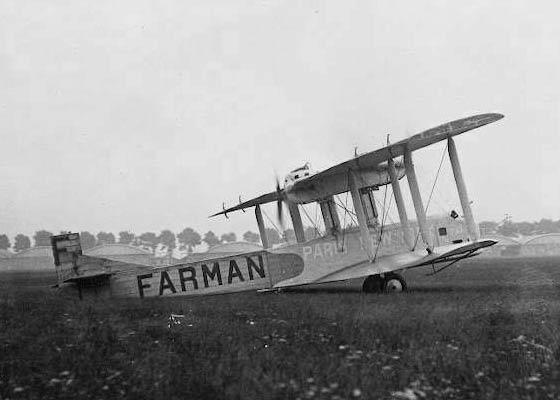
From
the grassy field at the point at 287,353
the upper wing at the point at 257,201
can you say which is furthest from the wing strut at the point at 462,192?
the upper wing at the point at 257,201

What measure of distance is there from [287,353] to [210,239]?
147407mm

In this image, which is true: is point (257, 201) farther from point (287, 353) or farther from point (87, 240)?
point (87, 240)

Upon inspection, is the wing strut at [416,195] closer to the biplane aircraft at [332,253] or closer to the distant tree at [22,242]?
the biplane aircraft at [332,253]

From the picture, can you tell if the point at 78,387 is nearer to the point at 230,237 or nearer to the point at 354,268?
the point at 354,268

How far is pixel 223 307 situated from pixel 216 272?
118 inches

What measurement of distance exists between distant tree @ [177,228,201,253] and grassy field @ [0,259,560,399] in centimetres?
14427

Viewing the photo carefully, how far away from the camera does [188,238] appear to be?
152250 mm

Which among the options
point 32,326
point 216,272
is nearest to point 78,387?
point 32,326

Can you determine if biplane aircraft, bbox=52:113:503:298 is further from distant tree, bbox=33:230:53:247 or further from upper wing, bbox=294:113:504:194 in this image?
distant tree, bbox=33:230:53:247

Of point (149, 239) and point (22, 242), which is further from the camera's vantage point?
point (149, 239)

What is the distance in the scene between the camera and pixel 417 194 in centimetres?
1272

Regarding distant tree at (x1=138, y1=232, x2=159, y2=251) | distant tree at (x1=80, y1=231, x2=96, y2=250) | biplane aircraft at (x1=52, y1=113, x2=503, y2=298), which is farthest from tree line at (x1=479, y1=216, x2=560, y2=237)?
biplane aircraft at (x1=52, y1=113, x2=503, y2=298)

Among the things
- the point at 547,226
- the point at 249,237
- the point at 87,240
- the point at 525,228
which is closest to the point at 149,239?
the point at 87,240

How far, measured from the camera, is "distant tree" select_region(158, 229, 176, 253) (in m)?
150
